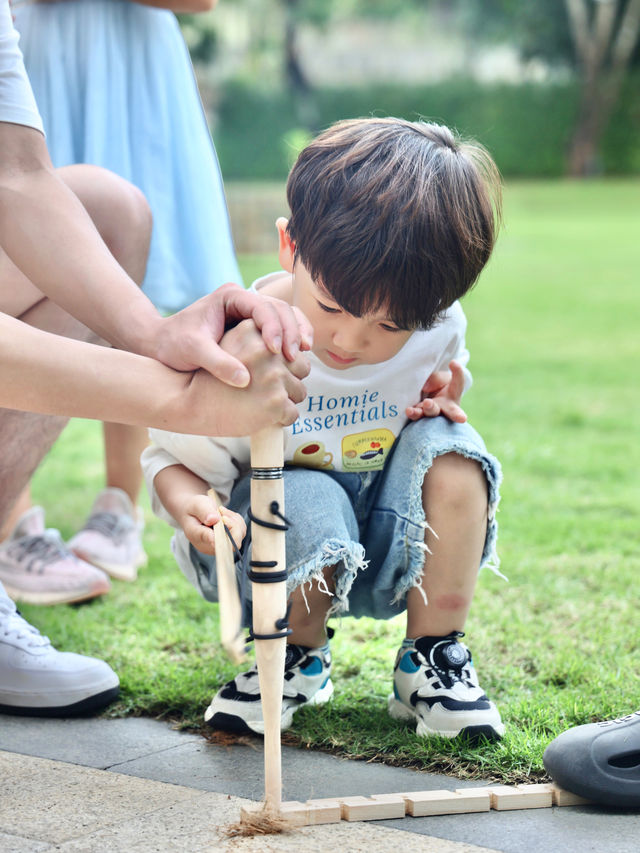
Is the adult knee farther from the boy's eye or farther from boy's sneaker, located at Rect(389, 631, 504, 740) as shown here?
boy's sneaker, located at Rect(389, 631, 504, 740)

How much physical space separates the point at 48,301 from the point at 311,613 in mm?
700

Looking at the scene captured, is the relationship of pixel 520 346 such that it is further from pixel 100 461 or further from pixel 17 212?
pixel 17 212

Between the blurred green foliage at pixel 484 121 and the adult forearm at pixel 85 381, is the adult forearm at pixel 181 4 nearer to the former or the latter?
the adult forearm at pixel 85 381

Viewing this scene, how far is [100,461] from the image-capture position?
384 cm

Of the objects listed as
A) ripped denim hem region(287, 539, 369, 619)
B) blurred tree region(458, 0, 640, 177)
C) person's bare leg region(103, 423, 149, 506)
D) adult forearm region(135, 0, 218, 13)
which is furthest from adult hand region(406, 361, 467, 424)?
blurred tree region(458, 0, 640, 177)

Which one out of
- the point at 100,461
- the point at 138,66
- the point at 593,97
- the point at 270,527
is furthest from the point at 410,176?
the point at 593,97

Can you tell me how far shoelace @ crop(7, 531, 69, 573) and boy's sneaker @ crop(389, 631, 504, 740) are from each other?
949mm

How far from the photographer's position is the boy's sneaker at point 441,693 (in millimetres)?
1589

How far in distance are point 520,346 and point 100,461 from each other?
3007 millimetres

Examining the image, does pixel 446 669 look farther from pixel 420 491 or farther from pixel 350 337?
pixel 350 337

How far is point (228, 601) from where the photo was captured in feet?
4.15

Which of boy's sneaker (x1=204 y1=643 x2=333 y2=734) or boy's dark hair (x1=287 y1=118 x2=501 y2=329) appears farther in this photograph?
boy's sneaker (x1=204 y1=643 x2=333 y2=734)

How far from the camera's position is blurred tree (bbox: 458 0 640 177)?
26203mm

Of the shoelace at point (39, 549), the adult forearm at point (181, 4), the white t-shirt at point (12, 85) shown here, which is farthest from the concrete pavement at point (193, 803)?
the adult forearm at point (181, 4)
